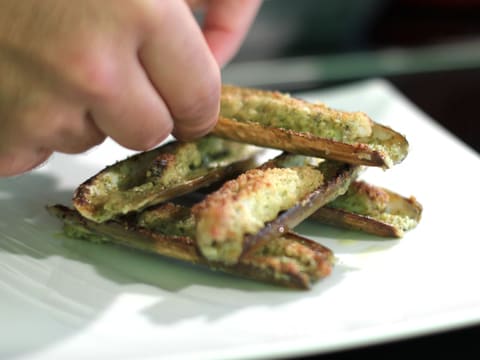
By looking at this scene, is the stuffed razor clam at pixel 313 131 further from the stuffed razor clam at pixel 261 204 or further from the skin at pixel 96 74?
the skin at pixel 96 74

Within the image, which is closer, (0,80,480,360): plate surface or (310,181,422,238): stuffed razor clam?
(0,80,480,360): plate surface

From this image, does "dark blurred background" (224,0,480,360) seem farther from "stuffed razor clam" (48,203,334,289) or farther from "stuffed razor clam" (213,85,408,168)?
"stuffed razor clam" (213,85,408,168)

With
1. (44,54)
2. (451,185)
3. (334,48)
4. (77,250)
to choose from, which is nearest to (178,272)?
(77,250)

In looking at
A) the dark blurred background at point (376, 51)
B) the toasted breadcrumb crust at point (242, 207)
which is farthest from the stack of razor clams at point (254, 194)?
the dark blurred background at point (376, 51)

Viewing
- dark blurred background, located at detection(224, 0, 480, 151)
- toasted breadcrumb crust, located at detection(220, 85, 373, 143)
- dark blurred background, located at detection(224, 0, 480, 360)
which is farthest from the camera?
dark blurred background, located at detection(224, 0, 480, 151)

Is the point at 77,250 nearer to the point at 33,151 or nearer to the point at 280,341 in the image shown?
the point at 33,151

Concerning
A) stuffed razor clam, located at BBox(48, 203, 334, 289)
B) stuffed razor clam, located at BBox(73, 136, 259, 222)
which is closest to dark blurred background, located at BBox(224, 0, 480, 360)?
stuffed razor clam, located at BBox(48, 203, 334, 289)
